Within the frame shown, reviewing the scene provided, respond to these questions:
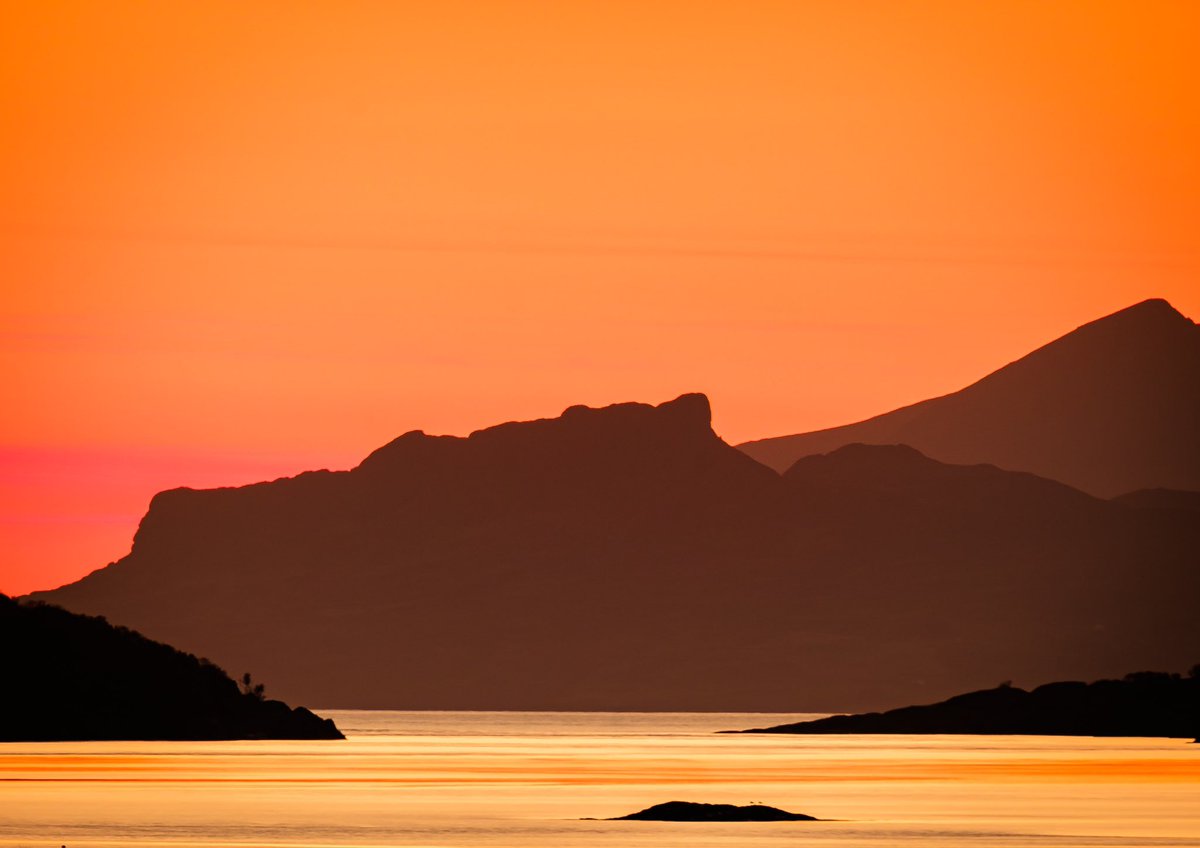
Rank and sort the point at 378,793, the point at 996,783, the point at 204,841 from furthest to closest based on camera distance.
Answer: the point at 996,783, the point at 378,793, the point at 204,841

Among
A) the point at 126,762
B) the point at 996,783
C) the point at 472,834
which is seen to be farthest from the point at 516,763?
the point at 472,834

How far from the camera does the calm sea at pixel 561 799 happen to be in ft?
279

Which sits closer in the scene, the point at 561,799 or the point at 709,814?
the point at 709,814

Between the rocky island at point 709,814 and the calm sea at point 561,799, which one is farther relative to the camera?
the rocky island at point 709,814

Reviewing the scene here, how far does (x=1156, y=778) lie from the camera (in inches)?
5354

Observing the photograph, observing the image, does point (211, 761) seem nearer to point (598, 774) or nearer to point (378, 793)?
point (598, 774)

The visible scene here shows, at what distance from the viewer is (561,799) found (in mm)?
113188

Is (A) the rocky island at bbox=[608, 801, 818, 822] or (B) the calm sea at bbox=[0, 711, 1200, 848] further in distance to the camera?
(A) the rocky island at bbox=[608, 801, 818, 822]

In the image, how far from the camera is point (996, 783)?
135 m

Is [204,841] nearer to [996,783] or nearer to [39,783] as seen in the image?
[39,783]

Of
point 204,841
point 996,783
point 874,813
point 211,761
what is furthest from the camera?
point 211,761

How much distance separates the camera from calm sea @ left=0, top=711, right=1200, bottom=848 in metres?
85.2

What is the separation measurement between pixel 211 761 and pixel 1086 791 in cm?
6892

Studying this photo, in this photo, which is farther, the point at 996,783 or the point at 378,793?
the point at 996,783
